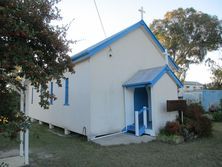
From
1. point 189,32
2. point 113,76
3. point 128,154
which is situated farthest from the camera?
point 189,32

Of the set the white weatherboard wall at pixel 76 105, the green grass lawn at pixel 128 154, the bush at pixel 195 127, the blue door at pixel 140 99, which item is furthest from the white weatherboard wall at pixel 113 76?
the bush at pixel 195 127

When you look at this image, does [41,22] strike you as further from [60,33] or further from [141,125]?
[141,125]

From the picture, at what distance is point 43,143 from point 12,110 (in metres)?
5.23

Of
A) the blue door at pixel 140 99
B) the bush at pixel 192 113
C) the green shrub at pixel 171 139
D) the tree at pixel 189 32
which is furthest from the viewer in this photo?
the tree at pixel 189 32

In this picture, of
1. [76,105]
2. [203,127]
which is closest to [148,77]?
[203,127]

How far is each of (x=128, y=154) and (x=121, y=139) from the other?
2268 millimetres

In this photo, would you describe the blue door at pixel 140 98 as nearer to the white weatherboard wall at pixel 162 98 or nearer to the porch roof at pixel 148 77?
the porch roof at pixel 148 77

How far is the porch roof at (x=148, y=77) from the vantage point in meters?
9.38

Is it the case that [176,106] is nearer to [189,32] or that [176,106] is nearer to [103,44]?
[103,44]

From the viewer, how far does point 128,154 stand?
6.77 m

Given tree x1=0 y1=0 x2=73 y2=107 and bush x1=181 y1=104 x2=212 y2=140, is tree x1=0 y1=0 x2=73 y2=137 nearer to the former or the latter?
tree x1=0 y1=0 x2=73 y2=107

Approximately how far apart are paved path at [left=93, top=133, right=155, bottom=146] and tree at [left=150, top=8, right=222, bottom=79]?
19215mm

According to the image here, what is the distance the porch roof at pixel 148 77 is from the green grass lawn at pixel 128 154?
273cm

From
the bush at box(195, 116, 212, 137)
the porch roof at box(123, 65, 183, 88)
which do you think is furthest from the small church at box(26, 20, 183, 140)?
the bush at box(195, 116, 212, 137)
